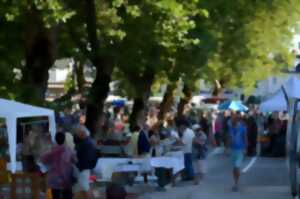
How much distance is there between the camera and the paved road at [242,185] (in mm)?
20156

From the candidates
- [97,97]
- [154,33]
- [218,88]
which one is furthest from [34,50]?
[218,88]

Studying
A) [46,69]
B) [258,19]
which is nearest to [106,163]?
[46,69]

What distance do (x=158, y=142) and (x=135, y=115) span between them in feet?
44.2

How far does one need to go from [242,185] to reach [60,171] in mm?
8854

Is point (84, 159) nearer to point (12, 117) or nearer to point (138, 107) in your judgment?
point (12, 117)

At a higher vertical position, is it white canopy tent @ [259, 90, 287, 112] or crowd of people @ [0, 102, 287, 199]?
white canopy tent @ [259, 90, 287, 112]

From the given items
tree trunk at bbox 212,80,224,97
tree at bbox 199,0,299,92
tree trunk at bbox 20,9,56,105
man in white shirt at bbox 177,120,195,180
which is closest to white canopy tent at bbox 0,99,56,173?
tree trunk at bbox 20,9,56,105

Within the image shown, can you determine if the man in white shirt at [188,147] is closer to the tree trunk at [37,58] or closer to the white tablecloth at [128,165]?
the white tablecloth at [128,165]

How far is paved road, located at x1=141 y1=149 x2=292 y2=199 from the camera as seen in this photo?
20.2 m

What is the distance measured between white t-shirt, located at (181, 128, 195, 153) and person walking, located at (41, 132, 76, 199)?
24.2ft

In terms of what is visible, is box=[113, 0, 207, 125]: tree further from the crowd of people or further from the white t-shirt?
the white t-shirt

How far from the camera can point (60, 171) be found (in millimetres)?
14969

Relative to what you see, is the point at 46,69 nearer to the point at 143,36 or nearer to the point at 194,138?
the point at 143,36

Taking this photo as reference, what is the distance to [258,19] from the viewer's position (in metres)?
42.5
